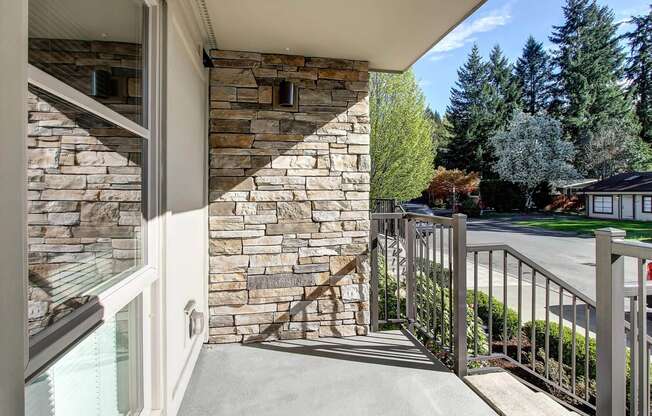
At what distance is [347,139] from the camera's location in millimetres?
3145

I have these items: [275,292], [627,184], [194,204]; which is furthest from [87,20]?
[627,184]

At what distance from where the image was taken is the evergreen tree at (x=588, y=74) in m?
22.6

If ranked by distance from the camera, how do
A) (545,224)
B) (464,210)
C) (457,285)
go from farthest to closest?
(464,210) → (545,224) → (457,285)

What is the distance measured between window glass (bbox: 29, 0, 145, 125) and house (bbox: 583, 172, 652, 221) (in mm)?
21914

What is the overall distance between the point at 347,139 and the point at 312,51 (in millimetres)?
763

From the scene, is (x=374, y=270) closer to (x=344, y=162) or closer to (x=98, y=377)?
(x=344, y=162)

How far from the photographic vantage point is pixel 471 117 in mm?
25609

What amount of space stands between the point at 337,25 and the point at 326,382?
2.39m

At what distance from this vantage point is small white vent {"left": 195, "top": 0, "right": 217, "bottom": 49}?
2.26 m

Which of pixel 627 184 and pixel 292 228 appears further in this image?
pixel 627 184

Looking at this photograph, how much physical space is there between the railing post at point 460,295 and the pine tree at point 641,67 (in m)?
27.1

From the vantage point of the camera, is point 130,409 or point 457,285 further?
point 457,285

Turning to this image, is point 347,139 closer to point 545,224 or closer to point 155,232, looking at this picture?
point 155,232

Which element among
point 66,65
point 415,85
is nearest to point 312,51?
point 66,65
